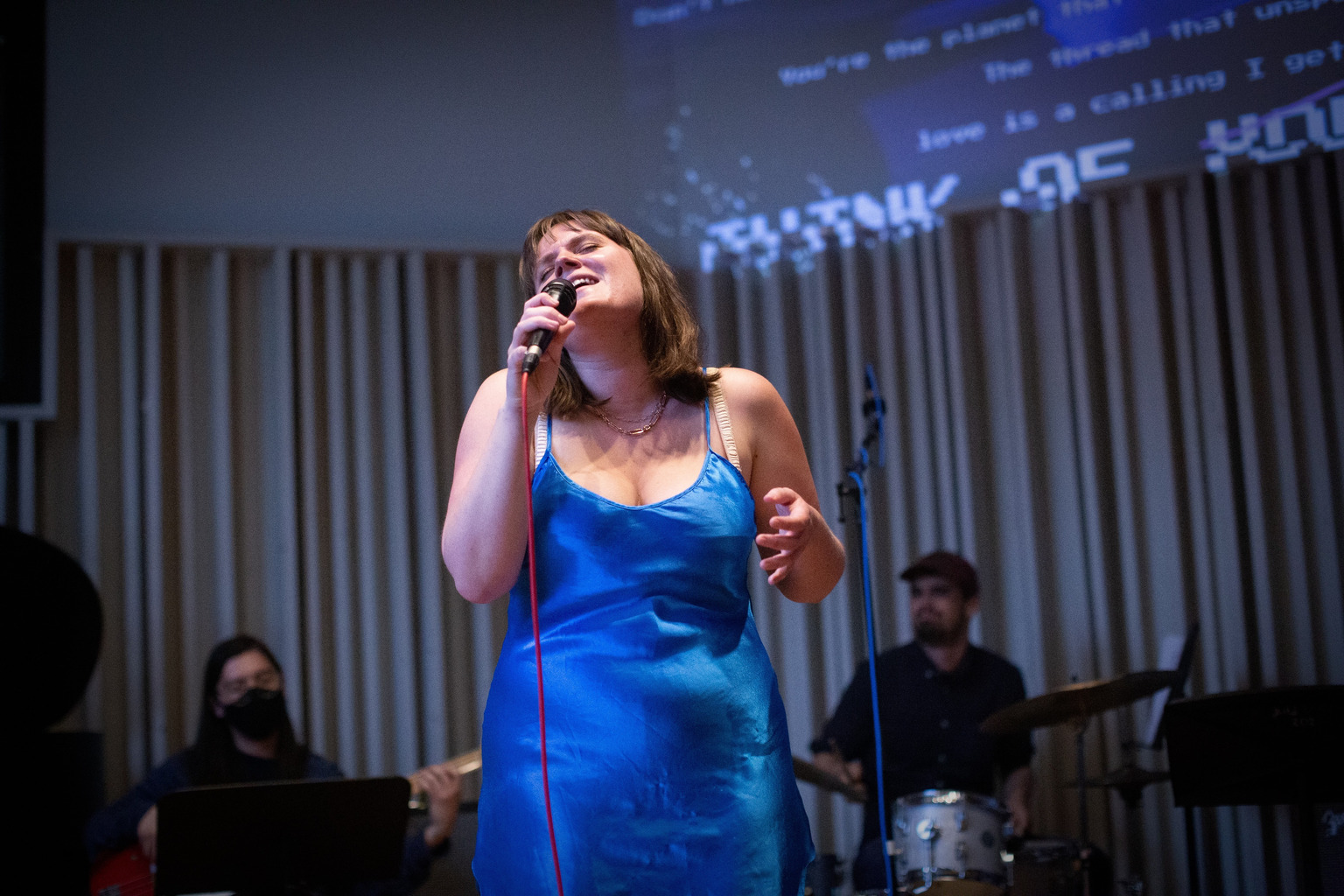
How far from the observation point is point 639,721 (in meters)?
1.45

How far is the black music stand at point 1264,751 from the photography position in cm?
303

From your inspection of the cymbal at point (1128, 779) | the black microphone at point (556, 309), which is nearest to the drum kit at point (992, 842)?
the cymbal at point (1128, 779)

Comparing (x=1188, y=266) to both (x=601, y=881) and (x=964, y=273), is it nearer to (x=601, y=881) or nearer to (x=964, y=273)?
(x=964, y=273)

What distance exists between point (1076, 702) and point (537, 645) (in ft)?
9.05

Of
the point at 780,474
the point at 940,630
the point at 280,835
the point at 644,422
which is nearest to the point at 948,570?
the point at 940,630

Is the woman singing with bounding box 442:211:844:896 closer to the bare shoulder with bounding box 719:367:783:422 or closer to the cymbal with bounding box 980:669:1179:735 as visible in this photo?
the bare shoulder with bounding box 719:367:783:422

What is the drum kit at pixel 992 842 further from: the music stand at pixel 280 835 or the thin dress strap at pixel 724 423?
the thin dress strap at pixel 724 423

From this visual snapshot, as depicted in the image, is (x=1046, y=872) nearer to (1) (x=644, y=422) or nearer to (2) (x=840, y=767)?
(2) (x=840, y=767)

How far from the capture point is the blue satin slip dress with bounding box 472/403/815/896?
143 centimetres

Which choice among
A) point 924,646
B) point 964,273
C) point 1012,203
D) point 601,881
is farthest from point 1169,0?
Answer: point 601,881

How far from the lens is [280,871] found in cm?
306

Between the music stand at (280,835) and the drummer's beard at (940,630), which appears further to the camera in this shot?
the drummer's beard at (940,630)

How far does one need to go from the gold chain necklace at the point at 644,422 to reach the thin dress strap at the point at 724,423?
8 cm

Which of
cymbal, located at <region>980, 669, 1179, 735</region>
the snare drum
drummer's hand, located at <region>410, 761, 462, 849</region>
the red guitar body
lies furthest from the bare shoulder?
the red guitar body
